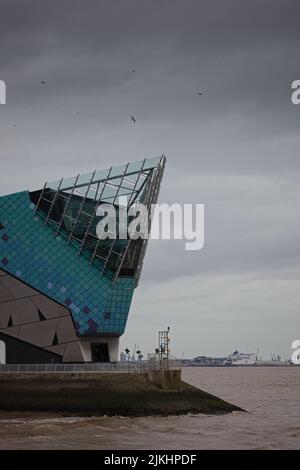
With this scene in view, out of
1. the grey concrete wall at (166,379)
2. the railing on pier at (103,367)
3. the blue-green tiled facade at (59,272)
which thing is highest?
the blue-green tiled facade at (59,272)

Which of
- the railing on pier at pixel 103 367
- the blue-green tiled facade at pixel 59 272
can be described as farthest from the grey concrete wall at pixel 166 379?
the blue-green tiled facade at pixel 59 272

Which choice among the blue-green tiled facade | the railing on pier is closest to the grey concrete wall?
the railing on pier

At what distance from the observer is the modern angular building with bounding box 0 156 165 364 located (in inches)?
3386

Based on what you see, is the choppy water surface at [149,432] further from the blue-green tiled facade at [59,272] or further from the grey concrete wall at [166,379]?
the blue-green tiled facade at [59,272]

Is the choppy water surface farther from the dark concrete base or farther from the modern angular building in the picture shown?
the modern angular building

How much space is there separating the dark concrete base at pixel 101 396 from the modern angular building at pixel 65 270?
1070cm

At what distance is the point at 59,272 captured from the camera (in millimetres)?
86438

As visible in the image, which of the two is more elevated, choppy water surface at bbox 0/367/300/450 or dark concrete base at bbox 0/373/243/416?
dark concrete base at bbox 0/373/243/416

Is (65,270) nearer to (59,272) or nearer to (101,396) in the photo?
(59,272)

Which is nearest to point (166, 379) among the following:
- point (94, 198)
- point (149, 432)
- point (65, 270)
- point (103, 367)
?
point (103, 367)

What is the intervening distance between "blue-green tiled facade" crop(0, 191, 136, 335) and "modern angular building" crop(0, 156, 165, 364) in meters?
0.11

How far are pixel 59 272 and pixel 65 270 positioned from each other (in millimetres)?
675

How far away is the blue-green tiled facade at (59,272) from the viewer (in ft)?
282
